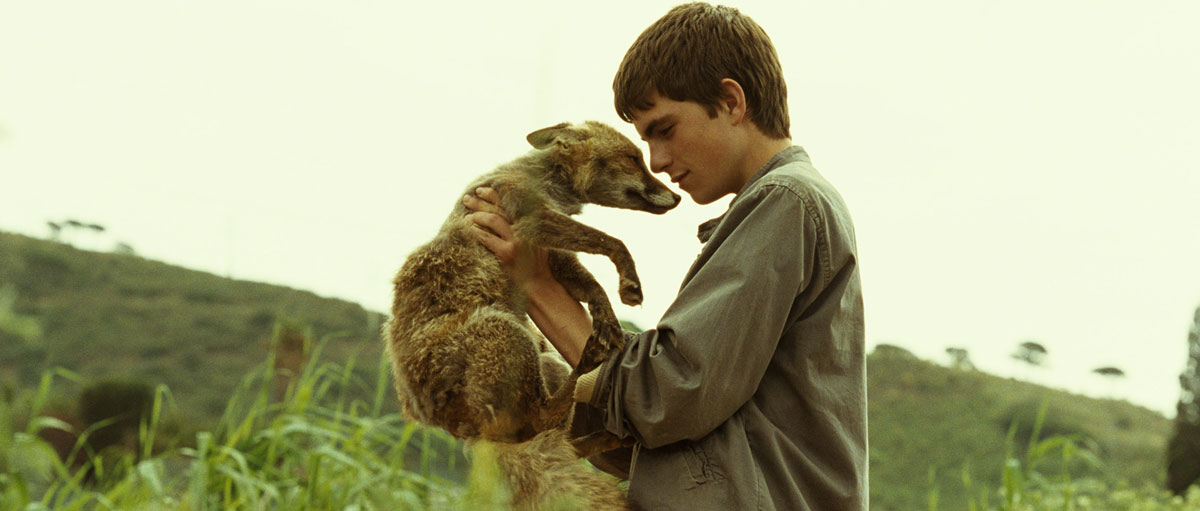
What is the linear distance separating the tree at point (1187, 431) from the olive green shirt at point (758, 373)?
7.10m

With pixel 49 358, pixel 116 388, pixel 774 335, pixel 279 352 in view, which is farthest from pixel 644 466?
pixel 49 358

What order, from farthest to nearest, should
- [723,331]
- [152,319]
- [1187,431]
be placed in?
[152,319], [1187,431], [723,331]

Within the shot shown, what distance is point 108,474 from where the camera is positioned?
15.8 feet

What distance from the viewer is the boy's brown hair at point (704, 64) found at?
211cm

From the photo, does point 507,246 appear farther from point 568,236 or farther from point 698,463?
point 698,463

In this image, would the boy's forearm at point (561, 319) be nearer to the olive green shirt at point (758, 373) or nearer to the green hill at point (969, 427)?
the olive green shirt at point (758, 373)

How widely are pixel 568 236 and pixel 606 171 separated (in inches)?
15.5

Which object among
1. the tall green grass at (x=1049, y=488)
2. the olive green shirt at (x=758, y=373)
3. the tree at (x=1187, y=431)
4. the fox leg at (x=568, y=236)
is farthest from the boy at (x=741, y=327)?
the tree at (x=1187, y=431)

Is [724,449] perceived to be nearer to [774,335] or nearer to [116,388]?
[774,335]

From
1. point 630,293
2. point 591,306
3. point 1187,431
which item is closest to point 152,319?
point 591,306

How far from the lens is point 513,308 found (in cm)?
239

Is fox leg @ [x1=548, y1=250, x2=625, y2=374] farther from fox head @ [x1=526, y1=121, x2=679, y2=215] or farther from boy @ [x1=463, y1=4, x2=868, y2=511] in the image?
fox head @ [x1=526, y1=121, x2=679, y2=215]

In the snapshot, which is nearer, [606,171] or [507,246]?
[507,246]

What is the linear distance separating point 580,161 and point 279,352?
2788 millimetres
